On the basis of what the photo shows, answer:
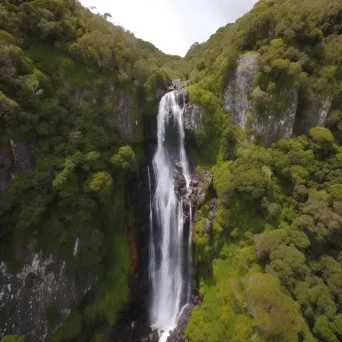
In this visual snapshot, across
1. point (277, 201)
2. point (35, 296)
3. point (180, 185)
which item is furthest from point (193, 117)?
point (35, 296)

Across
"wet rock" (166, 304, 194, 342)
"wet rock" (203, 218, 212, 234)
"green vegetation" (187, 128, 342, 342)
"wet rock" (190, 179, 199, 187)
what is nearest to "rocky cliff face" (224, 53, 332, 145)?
"green vegetation" (187, 128, 342, 342)

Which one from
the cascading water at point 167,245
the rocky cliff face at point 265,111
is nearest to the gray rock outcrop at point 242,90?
the rocky cliff face at point 265,111

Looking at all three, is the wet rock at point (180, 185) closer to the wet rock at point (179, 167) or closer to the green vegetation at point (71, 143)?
the wet rock at point (179, 167)

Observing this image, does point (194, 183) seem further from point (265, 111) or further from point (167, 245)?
point (265, 111)

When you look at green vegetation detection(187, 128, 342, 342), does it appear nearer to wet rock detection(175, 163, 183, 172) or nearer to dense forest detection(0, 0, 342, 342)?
dense forest detection(0, 0, 342, 342)

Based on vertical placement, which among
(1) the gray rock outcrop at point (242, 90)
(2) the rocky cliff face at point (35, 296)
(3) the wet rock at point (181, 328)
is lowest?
(3) the wet rock at point (181, 328)

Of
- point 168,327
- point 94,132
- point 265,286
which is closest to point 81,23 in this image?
point 94,132
